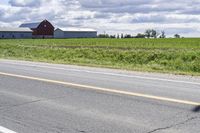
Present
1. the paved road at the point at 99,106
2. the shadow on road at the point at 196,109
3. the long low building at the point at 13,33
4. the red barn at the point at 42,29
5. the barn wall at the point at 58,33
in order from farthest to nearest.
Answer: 1. the barn wall at the point at 58,33
2. the red barn at the point at 42,29
3. the long low building at the point at 13,33
4. the shadow on road at the point at 196,109
5. the paved road at the point at 99,106

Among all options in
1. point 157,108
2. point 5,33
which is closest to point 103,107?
point 157,108

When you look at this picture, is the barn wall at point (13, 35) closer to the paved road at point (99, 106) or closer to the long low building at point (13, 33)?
the long low building at point (13, 33)

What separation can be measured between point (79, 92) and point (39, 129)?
351 cm

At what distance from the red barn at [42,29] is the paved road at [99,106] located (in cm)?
12146

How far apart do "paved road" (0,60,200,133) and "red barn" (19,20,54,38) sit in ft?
398

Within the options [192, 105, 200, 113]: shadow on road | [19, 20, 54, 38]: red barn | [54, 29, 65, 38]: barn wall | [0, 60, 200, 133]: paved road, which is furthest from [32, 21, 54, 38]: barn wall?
[192, 105, 200, 113]: shadow on road

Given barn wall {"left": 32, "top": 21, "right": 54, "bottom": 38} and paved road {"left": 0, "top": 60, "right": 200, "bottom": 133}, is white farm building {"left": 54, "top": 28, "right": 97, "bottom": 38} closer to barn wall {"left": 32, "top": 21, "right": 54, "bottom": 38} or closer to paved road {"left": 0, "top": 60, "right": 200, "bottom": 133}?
barn wall {"left": 32, "top": 21, "right": 54, "bottom": 38}

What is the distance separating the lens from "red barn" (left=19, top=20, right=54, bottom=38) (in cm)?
13162

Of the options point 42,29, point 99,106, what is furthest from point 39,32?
point 99,106

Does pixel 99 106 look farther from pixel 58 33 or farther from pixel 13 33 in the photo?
pixel 58 33

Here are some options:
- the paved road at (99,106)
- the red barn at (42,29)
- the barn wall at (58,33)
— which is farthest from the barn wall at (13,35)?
the paved road at (99,106)

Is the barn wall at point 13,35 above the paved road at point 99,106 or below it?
below

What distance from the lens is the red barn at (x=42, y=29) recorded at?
5182 inches

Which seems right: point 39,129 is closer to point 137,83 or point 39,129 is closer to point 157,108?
point 157,108
